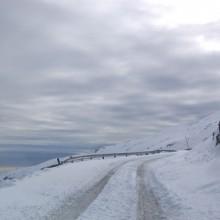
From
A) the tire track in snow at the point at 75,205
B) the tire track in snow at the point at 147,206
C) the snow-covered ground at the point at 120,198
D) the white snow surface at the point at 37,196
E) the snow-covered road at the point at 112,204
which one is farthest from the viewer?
the white snow surface at the point at 37,196

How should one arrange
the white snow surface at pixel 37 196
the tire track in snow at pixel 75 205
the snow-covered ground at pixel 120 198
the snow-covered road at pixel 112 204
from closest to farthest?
the snow-covered road at pixel 112 204 → the tire track in snow at pixel 75 205 → the snow-covered ground at pixel 120 198 → the white snow surface at pixel 37 196

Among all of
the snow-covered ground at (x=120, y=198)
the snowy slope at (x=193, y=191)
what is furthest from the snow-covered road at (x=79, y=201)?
the snowy slope at (x=193, y=191)

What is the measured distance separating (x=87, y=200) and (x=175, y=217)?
5.70 m

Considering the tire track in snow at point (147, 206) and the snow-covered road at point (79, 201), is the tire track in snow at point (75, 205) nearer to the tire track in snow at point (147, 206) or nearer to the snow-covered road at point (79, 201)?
the snow-covered road at point (79, 201)

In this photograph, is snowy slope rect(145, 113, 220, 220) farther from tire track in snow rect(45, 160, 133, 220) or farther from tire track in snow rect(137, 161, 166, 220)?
tire track in snow rect(45, 160, 133, 220)

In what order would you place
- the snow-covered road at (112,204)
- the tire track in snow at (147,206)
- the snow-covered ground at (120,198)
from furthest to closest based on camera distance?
the snow-covered ground at (120,198), the snow-covered road at (112,204), the tire track in snow at (147,206)

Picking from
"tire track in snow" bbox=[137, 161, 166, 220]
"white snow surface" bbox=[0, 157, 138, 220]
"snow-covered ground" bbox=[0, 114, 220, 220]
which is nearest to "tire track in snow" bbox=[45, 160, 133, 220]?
"snow-covered ground" bbox=[0, 114, 220, 220]

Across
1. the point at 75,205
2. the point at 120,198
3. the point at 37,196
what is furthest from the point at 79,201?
the point at 37,196

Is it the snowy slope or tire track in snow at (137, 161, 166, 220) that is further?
the snowy slope

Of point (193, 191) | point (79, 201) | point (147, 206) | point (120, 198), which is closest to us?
point (147, 206)

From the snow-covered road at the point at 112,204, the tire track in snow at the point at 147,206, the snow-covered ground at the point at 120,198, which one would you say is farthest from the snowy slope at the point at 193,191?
the snow-covered road at the point at 112,204

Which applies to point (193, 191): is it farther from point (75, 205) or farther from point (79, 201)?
point (75, 205)

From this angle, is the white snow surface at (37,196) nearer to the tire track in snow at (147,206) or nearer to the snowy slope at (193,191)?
the tire track in snow at (147,206)

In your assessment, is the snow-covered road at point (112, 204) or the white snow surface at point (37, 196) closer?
the snow-covered road at point (112, 204)
